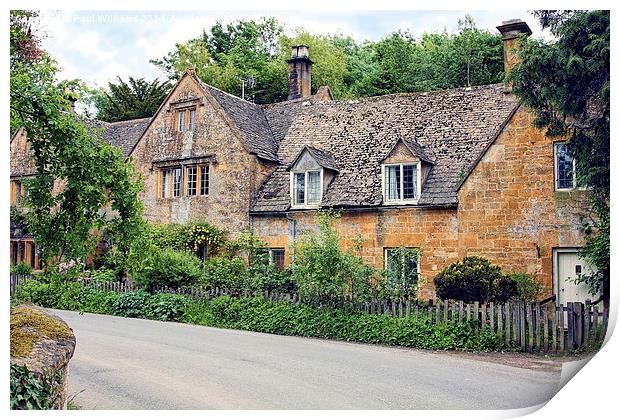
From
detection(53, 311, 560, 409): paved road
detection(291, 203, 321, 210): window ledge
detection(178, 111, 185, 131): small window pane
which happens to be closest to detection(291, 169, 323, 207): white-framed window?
detection(291, 203, 321, 210): window ledge

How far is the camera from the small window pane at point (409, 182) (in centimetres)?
1692

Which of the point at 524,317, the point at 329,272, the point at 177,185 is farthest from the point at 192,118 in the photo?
the point at 524,317

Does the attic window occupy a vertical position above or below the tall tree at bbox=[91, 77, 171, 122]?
below

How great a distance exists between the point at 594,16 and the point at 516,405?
6228 mm

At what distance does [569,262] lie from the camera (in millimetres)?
14234

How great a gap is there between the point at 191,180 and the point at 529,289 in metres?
8.95

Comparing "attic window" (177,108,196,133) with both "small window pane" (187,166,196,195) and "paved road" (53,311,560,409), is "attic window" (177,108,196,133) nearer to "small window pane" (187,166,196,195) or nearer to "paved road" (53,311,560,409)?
"small window pane" (187,166,196,195)

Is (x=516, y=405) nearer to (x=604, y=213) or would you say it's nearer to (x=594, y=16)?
(x=604, y=213)

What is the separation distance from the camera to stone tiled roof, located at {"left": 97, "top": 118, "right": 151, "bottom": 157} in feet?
56.9

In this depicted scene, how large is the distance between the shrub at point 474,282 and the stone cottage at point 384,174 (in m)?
0.55

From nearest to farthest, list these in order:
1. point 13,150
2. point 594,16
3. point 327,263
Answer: point 594,16 → point 13,150 → point 327,263

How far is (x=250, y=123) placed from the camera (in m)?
19.8

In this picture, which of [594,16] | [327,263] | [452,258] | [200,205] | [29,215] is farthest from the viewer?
[200,205]

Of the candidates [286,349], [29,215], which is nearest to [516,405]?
[286,349]
